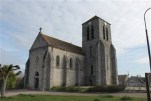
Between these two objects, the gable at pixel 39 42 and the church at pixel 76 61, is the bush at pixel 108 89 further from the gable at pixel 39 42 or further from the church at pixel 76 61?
the gable at pixel 39 42

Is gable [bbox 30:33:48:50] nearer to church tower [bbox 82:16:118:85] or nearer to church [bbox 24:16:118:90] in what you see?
church [bbox 24:16:118:90]

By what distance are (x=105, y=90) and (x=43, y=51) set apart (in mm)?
15857

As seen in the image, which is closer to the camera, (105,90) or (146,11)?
(146,11)

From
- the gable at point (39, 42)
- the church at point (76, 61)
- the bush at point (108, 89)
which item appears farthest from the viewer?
the gable at point (39, 42)

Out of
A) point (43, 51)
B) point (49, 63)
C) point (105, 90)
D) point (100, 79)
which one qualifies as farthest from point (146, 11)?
point (100, 79)

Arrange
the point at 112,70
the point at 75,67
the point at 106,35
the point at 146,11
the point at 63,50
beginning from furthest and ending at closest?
the point at 106,35
the point at 112,70
the point at 75,67
the point at 63,50
the point at 146,11

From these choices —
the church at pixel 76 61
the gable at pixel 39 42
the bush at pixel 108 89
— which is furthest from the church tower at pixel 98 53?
the gable at pixel 39 42

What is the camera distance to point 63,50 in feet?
129

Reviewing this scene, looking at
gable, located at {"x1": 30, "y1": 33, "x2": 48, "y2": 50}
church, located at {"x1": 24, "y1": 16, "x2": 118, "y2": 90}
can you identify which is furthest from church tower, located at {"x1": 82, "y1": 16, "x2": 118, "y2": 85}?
gable, located at {"x1": 30, "y1": 33, "x2": 48, "y2": 50}

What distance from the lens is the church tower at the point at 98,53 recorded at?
4241cm

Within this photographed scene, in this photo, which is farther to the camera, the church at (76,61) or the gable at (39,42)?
the gable at (39,42)

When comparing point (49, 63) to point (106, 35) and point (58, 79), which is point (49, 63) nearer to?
point (58, 79)

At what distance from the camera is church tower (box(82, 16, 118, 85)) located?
42.4 meters

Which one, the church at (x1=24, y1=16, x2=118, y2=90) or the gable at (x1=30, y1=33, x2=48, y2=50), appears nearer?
the church at (x1=24, y1=16, x2=118, y2=90)
